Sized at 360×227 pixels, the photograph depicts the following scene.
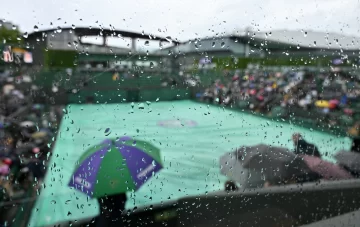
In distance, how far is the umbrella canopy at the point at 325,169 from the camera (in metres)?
1.37

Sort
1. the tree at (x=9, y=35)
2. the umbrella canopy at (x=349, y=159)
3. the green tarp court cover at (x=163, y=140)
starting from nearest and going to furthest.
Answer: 1. the tree at (x=9, y=35)
2. the green tarp court cover at (x=163, y=140)
3. the umbrella canopy at (x=349, y=159)

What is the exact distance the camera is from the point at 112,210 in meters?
1.04

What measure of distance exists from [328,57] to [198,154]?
77 cm

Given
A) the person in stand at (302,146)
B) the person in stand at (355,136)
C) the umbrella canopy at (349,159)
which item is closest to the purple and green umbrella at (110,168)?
the person in stand at (302,146)

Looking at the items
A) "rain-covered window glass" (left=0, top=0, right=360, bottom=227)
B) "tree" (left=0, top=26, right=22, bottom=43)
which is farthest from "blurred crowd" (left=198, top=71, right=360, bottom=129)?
"tree" (left=0, top=26, right=22, bottom=43)

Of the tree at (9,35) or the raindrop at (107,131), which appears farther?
the raindrop at (107,131)

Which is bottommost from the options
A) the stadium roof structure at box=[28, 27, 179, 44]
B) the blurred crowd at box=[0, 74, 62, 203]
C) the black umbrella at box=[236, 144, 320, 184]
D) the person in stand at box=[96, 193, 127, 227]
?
the person in stand at box=[96, 193, 127, 227]

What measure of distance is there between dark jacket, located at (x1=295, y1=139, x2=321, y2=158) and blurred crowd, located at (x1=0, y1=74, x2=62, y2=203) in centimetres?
103

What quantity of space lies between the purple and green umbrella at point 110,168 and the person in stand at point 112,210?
0.02m

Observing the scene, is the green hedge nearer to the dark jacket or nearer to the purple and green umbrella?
the purple and green umbrella

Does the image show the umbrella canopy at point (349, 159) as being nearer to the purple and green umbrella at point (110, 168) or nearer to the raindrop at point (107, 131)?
the purple and green umbrella at point (110, 168)

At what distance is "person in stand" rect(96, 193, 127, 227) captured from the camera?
3.41 feet

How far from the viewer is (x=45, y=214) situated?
1.14 metres

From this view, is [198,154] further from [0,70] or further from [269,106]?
[0,70]
